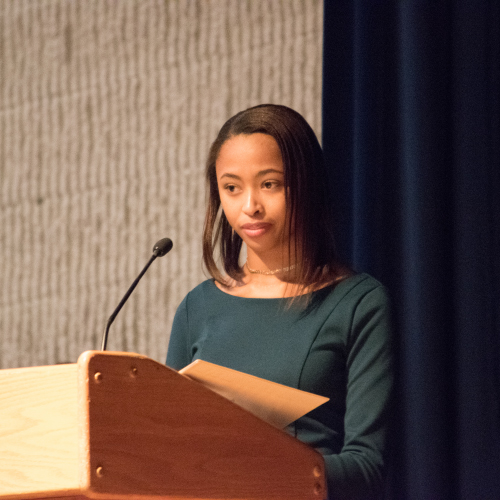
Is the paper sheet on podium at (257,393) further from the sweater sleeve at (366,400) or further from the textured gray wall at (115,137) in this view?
the textured gray wall at (115,137)

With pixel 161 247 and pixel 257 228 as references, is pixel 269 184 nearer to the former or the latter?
pixel 257 228

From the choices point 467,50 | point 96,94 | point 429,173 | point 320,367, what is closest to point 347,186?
point 429,173

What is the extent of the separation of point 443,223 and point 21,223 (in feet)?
4.46

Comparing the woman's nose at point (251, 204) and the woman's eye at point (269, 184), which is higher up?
the woman's eye at point (269, 184)

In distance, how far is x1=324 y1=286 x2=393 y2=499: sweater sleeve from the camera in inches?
35.3

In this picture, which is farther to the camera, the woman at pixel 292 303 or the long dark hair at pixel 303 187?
the long dark hair at pixel 303 187

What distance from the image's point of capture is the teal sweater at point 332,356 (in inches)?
38.8

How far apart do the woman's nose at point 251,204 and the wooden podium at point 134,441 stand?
462 mm

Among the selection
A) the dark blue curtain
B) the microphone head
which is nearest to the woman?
the microphone head

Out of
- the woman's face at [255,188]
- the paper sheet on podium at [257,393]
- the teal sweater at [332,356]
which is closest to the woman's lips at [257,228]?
the woman's face at [255,188]

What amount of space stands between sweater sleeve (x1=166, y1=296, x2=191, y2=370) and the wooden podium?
0.52 metres

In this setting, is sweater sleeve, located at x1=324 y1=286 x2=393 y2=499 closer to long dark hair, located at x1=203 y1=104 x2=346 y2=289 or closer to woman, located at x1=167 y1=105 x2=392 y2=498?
woman, located at x1=167 y1=105 x2=392 y2=498

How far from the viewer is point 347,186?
169 centimetres

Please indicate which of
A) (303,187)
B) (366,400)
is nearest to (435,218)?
(303,187)
